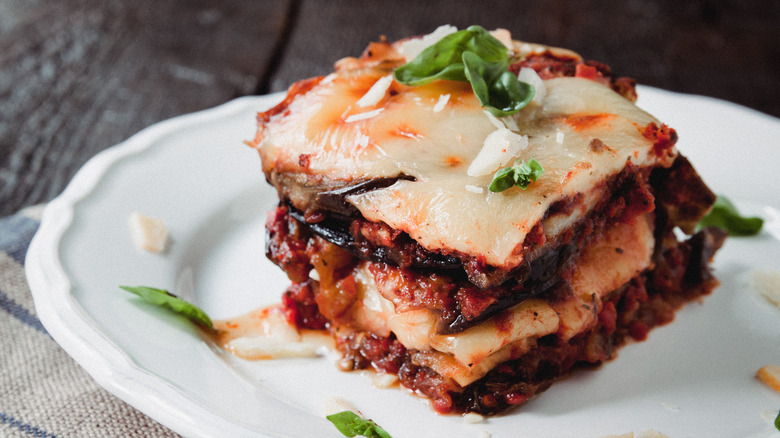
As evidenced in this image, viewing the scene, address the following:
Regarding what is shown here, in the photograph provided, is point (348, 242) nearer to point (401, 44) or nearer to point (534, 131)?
point (534, 131)

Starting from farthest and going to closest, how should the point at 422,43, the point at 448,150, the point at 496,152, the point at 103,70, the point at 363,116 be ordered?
1. the point at 103,70
2. the point at 422,43
3. the point at 363,116
4. the point at 448,150
5. the point at 496,152

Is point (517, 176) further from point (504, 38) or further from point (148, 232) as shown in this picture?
point (148, 232)

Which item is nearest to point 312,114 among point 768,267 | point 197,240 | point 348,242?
point 348,242

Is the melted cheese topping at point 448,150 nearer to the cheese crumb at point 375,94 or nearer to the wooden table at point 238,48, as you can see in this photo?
the cheese crumb at point 375,94

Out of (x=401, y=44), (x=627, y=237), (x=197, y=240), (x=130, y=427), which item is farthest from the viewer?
(x=197, y=240)

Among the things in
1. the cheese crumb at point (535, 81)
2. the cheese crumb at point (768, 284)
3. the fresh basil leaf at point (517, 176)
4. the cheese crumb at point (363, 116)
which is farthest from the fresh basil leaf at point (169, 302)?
the cheese crumb at point (768, 284)

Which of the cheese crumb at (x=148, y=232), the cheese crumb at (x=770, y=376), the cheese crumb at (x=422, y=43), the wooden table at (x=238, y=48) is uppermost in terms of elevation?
the cheese crumb at (x=422, y=43)

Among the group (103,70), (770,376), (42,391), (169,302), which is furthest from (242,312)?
(103,70)
